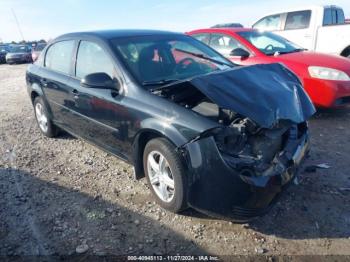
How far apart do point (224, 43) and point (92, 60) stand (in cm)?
361

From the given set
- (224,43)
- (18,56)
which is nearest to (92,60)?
(224,43)

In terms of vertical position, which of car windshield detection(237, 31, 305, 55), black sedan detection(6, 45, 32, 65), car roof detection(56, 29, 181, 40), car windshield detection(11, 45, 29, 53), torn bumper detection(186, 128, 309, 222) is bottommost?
black sedan detection(6, 45, 32, 65)

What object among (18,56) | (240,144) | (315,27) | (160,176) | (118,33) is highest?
(118,33)

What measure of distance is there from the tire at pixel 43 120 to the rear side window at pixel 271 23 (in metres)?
7.64

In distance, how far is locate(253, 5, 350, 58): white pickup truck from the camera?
8.69 m

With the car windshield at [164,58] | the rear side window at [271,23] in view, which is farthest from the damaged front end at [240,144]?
the rear side window at [271,23]

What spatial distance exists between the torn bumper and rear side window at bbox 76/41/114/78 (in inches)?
58.4

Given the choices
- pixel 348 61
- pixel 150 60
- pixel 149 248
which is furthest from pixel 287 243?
pixel 348 61

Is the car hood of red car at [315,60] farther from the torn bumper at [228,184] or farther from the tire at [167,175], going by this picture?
the tire at [167,175]

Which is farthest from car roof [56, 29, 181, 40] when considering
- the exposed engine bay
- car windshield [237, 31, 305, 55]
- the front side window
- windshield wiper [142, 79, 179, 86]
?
car windshield [237, 31, 305, 55]

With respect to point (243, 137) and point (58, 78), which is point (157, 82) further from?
point (58, 78)

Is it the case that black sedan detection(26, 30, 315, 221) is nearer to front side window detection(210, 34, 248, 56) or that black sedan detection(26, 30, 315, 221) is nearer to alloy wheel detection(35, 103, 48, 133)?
alloy wheel detection(35, 103, 48, 133)

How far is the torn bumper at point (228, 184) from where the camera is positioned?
2.43 meters

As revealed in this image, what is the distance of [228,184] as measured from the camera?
2447 millimetres
